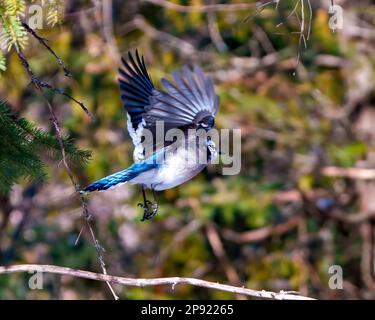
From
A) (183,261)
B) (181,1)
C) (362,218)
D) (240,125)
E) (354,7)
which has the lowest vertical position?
(183,261)

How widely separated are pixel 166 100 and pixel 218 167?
3020 millimetres

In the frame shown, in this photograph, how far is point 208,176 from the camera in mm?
6262

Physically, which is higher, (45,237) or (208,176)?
(208,176)

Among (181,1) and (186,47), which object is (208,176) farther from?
(181,1)

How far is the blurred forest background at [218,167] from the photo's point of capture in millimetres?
5621

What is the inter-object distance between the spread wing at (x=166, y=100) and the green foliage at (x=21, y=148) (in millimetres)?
566

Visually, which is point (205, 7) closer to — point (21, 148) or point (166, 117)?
point (166, 117)

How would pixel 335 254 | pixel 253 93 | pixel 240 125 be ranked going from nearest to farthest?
pixel 240 125
pixel 253 93
pixel 335 254

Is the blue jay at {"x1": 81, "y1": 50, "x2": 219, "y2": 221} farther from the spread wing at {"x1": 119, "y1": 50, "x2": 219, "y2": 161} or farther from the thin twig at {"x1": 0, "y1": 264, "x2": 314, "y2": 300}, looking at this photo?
the thin twig at {"x1": 0, "y1": 264, "x2": 314, "y2": 300}

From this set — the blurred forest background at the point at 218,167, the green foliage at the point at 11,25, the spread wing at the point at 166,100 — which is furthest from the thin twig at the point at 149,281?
the blurred forest background at the point at 218,167

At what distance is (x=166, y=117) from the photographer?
9.70ft

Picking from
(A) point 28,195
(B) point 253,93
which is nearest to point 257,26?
(B) point 253,93

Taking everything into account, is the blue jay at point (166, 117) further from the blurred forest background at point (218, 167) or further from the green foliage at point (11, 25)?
the blurred forest background at point (218, 167)

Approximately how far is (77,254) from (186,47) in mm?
1949
